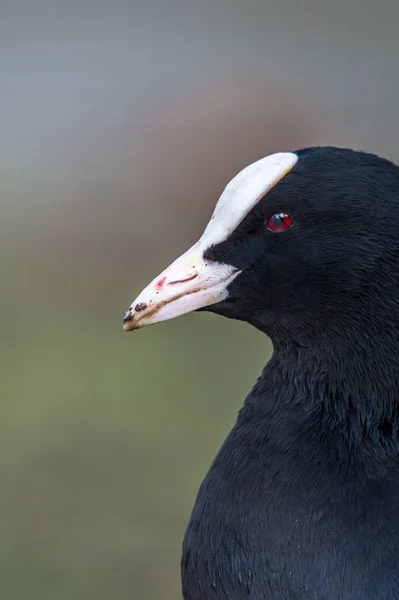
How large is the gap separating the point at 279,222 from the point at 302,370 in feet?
1.22

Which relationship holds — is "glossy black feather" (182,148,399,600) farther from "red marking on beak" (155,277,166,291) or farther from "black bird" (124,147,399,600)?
"red marking on beak" (155,277,166,291)

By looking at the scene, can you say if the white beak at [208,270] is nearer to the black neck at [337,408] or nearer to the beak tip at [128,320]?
the beak tip at [128,320]

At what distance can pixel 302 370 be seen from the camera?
316 cm

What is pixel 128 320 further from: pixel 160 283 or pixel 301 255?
pixel 301 255

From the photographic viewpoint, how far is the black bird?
116 inches

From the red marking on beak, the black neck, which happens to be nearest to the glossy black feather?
the black neck

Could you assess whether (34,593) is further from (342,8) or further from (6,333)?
(342,8)

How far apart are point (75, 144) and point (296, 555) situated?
28.7 ft

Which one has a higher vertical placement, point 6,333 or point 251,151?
point 251,151

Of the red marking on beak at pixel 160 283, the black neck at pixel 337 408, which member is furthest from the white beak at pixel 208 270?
the black neck at pixel 337 408

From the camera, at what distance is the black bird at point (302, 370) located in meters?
2.94

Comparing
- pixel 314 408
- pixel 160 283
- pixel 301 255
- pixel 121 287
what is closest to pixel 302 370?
pixel 314 408

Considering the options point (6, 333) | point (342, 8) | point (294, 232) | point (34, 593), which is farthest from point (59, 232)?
point (294, 232)

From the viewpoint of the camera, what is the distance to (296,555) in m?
2.92
